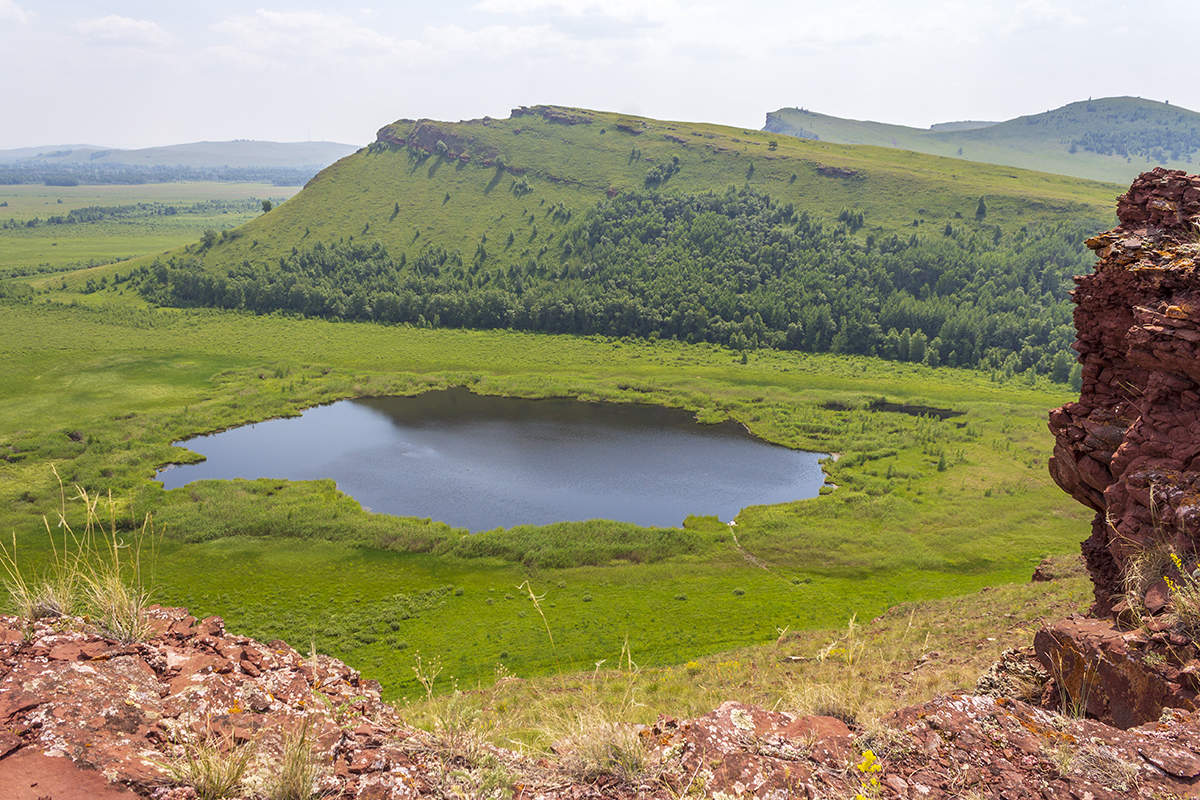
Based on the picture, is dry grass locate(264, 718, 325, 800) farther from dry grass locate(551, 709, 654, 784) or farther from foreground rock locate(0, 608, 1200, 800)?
dry grass locate(551, 709, 654, 784)

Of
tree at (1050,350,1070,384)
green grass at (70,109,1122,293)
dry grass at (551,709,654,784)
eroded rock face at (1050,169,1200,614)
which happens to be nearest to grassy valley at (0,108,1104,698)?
green grass at (70,109,1122,293)

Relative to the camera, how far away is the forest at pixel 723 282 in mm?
111750

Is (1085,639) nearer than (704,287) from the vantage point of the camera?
Yes

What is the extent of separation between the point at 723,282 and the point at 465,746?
128 meters

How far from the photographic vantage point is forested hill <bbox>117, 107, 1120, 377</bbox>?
4560 inches

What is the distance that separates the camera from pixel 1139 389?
558 inches

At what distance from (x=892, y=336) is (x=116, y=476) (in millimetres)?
105382

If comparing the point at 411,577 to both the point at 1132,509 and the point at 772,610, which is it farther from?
the point at 1132,509

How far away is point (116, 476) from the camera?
55562 mm

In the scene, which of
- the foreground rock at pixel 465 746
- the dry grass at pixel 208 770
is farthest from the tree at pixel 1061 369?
the dry grass at pixel 208 770

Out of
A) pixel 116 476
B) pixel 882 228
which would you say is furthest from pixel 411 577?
pixel 882 228

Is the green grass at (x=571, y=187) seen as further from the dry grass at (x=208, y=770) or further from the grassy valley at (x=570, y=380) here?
the dry grass at (x=208, y=770)

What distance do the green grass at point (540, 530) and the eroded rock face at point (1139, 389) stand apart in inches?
813

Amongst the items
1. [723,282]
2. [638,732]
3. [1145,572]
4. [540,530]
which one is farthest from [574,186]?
[638,732]
